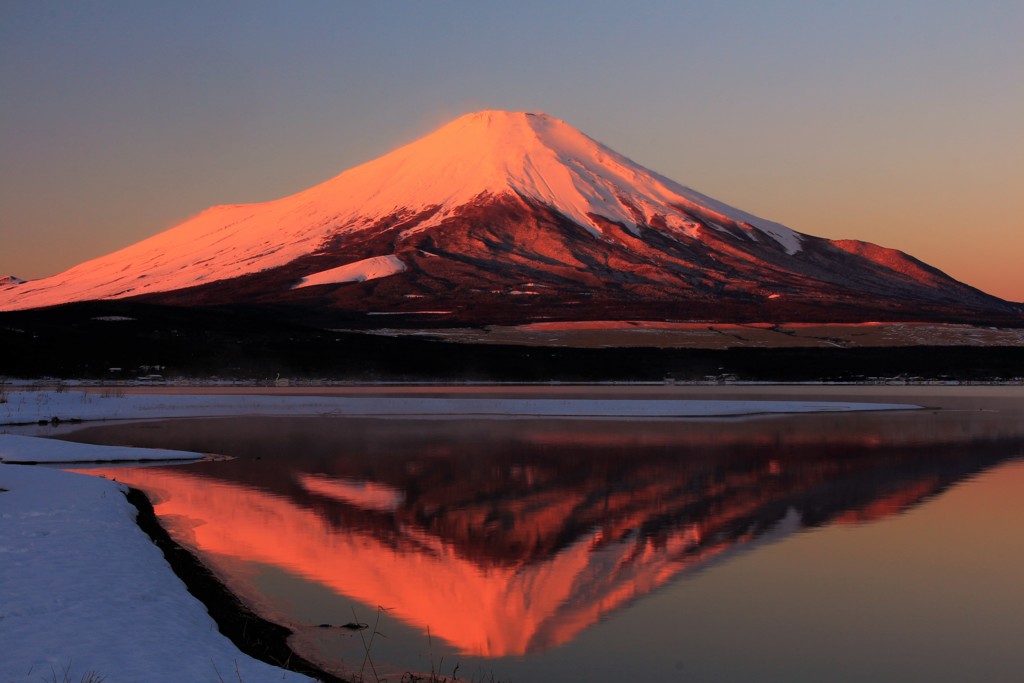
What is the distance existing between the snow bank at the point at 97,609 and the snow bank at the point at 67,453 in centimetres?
1146

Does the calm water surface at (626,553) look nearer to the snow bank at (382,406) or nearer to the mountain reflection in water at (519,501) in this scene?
the mountain reflection in water at (519,501)

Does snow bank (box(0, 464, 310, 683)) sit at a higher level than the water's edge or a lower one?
higher

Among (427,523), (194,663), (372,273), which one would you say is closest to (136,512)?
(427,523)

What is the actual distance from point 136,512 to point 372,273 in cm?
15955

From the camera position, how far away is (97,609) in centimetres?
1209

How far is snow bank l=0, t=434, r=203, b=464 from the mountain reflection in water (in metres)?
1.86

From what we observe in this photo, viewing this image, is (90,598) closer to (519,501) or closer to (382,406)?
(519,501)

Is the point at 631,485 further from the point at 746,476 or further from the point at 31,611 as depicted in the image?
the point at 31,611

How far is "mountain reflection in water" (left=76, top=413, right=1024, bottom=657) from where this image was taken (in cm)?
1571

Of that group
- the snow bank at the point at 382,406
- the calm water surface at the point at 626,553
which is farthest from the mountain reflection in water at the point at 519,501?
the snow bank at the point at 382,406

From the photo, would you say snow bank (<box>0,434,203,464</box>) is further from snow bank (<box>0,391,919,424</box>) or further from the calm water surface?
snow bank (<box>0,391,919,424</box>)

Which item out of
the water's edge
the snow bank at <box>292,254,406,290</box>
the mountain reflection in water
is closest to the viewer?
the water's edge

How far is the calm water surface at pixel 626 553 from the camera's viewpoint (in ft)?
42.0

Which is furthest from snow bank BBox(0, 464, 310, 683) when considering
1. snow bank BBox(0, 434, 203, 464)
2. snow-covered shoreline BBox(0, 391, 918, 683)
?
snow bank BBox(0, 434, 203, 464)
